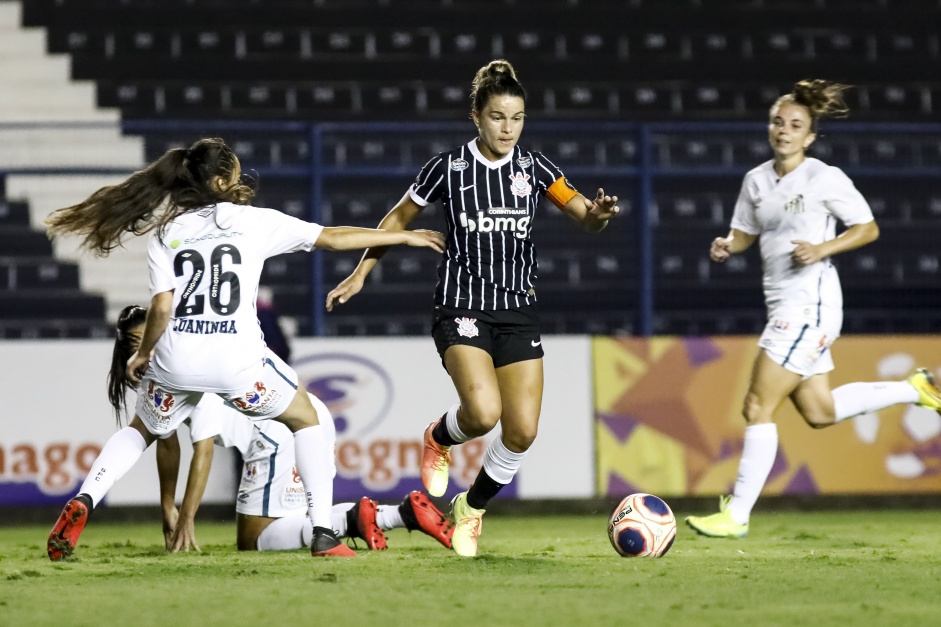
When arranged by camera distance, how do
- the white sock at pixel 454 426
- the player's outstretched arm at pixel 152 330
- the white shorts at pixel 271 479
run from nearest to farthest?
the player's outstretched arm at pixel 152 330
the white sock at pixel 454 426
the white shorts at pixel 271 479

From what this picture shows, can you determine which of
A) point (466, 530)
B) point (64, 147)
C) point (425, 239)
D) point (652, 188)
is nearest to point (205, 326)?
point (425, 239)

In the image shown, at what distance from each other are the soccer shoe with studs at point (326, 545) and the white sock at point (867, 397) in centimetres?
281

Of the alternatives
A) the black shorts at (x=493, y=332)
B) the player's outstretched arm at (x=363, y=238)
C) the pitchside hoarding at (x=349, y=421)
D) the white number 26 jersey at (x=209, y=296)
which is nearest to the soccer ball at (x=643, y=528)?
the black shorts at (x=493, y=332)

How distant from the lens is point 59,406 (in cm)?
905

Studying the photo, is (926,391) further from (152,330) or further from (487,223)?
(152,330)

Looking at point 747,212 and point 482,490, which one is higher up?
point 747,212

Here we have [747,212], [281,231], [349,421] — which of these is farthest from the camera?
[349,421]

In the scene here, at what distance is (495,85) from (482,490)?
65.5 inches

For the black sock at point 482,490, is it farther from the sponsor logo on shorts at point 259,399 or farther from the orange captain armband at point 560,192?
the orange captain armband at point 560,192

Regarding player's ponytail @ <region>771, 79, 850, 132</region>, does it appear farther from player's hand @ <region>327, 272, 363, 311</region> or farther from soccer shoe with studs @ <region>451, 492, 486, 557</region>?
soccer shoe with studs @ <region>451, 492, 486, 557</region>

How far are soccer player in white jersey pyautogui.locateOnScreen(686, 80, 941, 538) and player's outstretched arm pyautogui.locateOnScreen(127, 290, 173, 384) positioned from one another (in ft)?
8.74

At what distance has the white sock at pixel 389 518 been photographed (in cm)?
638

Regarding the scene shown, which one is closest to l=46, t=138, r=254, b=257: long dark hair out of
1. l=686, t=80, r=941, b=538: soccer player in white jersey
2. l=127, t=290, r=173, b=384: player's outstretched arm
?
A: l=127, t=290, r=173, b=384: player's outstretched arm

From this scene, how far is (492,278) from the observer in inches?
242
